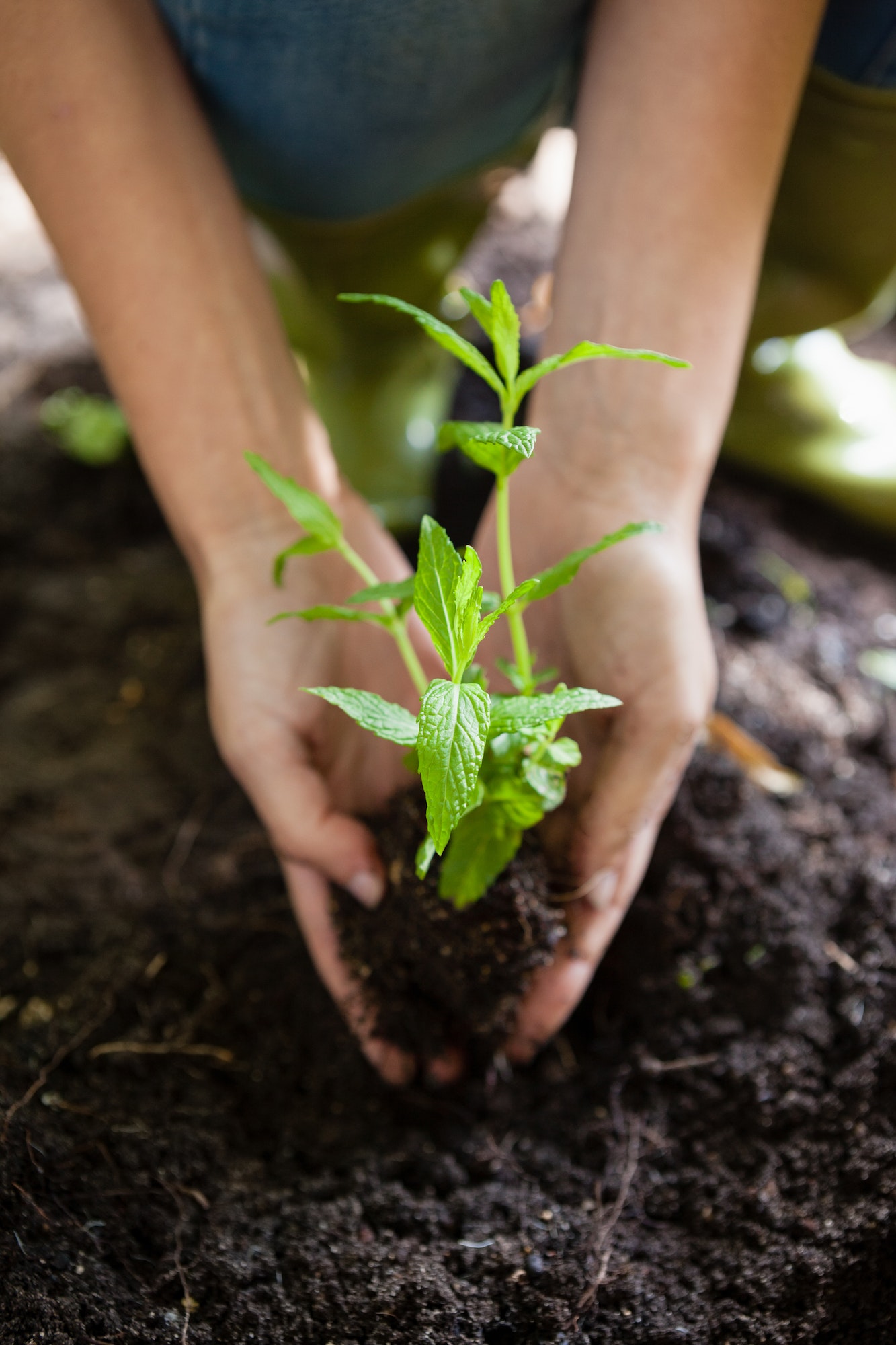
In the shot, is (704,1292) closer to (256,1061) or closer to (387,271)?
(256,1061)

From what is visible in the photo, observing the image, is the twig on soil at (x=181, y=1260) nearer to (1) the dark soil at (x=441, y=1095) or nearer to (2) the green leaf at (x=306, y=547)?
(1) the dark soil at (x=441, y=1095)

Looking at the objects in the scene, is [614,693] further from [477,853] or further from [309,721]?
[309,721]

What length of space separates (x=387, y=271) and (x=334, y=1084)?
6.60 feet

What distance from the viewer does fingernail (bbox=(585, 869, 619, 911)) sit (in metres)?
1.41

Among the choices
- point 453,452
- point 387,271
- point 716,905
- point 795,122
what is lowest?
point 716,905

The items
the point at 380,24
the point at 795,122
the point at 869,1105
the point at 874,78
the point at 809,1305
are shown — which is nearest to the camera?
the point at 809,1305

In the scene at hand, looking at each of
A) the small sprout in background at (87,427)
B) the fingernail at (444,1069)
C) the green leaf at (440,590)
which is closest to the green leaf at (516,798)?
the green leaf at (440,590)

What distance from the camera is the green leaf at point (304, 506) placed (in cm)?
117

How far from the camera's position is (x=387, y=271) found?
8.22 feet

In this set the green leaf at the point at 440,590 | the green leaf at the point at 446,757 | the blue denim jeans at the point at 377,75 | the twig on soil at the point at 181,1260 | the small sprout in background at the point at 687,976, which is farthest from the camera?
the blue denim jeans at the point at 377,75

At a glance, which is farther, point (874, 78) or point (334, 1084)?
point (874, 78)

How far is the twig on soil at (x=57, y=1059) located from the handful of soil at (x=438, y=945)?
426 mm

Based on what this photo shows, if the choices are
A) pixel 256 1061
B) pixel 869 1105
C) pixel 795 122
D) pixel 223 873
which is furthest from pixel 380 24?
pixel 869 1105

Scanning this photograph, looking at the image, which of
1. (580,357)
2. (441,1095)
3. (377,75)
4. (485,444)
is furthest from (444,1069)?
(377,75)
